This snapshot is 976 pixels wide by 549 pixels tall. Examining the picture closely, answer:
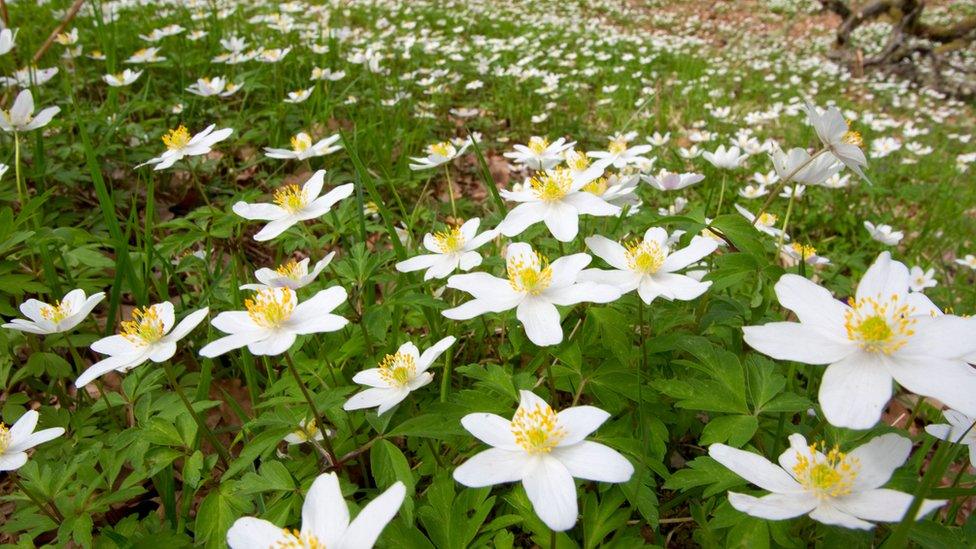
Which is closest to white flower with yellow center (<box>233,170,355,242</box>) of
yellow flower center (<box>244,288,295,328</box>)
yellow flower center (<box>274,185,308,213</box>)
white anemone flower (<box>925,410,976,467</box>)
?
yellow flower center (<box>274,185,308,213</box>)

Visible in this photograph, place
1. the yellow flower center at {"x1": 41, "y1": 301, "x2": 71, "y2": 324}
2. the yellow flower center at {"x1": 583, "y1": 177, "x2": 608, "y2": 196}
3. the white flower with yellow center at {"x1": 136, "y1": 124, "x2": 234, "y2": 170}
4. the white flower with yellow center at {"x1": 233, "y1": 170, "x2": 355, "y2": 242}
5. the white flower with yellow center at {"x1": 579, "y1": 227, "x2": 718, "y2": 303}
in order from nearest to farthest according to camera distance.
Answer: the white flower with yellow center at {"x1": 579, "y1": 227, "x2": 718, "y2": 303}
the yellow flower center at {"x1": 41, "y1": 301, "x2": 71, "y2": 324}
the white flower with yellow center at {"x1": 233, "y1": 170, "x2": 355, "y2": 242}
the yellow flower center at {"x1": 583, "y1": 177, "x2": 608, "y2": 196}
the white flower with yellow center at {"x1": 136, "y1": 124, "x2": 234, "y2": 170}

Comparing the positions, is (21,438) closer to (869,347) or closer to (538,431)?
(538,431)

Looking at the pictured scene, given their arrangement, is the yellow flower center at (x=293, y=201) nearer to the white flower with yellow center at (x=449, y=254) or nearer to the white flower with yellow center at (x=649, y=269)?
the white flower with yellow center at (x=449, y=254)

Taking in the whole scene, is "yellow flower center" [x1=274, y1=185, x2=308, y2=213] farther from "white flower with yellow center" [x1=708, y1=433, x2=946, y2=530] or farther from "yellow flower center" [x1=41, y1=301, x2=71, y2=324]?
"white flower with yellow center" [x1=708, y1=433, x2=946, y2=530]

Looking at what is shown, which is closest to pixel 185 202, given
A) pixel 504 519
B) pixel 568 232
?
pixel 568 232

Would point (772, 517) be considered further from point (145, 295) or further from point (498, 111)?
point (498, 111)

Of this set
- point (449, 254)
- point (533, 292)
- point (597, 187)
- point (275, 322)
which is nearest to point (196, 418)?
point (275, 322)
